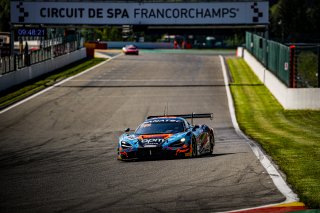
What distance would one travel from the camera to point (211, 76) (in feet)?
190

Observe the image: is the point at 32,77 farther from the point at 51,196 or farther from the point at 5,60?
the point at 51,196

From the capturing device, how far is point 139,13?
5203 cm

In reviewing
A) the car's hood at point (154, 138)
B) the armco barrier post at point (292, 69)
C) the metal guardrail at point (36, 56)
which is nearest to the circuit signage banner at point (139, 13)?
the metal guardrail at point (36, 56)

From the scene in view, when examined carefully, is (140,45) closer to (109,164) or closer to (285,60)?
(285,60)

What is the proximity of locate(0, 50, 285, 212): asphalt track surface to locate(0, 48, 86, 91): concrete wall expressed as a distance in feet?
8.63

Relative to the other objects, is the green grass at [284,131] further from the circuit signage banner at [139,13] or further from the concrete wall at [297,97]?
the circuit signage banner at [139,13]

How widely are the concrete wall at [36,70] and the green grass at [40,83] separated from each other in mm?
380

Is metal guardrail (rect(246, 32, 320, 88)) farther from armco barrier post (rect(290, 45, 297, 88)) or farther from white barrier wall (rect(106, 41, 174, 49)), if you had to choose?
white barrier wall (rect(106, 41, 174, 49))

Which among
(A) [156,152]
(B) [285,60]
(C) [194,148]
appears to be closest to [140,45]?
(B) [285,60]

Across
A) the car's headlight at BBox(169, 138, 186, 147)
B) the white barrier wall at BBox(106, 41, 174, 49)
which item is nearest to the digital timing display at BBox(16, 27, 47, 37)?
the car's headlight at BBox(169, 138, 186, 147)

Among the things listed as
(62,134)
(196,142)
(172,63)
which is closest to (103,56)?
(172,63)

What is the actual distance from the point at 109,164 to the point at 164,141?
1575mm

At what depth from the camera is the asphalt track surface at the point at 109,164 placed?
13.0 metres

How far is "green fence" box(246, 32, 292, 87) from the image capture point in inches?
1526
